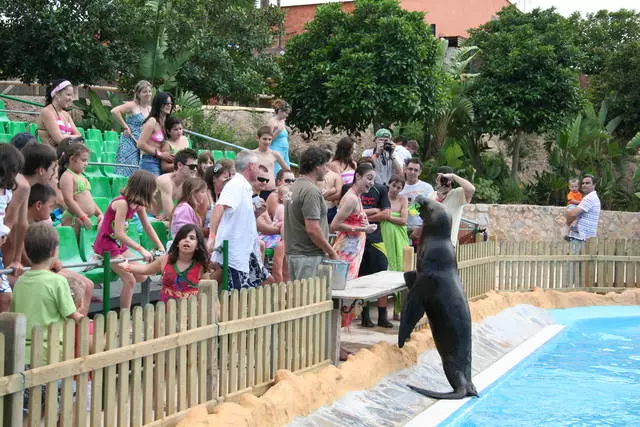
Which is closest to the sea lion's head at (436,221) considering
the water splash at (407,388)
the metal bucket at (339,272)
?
the metal bucket at (339,272)

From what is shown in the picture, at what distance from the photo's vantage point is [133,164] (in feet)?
35.9

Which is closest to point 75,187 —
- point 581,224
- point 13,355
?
point 13,355

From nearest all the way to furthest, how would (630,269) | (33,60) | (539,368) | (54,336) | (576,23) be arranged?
(54,336) < (539,368) < (630,269) < (33,60) < (576,23)

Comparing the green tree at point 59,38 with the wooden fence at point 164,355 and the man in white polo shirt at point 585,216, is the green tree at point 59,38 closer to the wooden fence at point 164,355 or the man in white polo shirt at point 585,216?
the man in white polo shirt at point 585,216

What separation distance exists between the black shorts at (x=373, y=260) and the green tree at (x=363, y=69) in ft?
30.8

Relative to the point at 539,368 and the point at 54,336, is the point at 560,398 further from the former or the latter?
the point at 54,336

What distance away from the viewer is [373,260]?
9766 millimetres

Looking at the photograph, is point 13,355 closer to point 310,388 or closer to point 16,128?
point 310,388

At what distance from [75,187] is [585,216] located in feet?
30.9

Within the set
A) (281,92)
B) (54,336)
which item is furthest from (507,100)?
(54,336)

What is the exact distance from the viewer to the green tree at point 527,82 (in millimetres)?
22281

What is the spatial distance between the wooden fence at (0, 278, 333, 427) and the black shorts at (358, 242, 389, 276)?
90.5 inches

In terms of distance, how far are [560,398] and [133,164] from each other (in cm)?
563

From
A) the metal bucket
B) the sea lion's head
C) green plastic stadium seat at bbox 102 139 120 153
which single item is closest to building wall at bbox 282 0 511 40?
green plastic stadium seat at bbox 102 139 120 153
